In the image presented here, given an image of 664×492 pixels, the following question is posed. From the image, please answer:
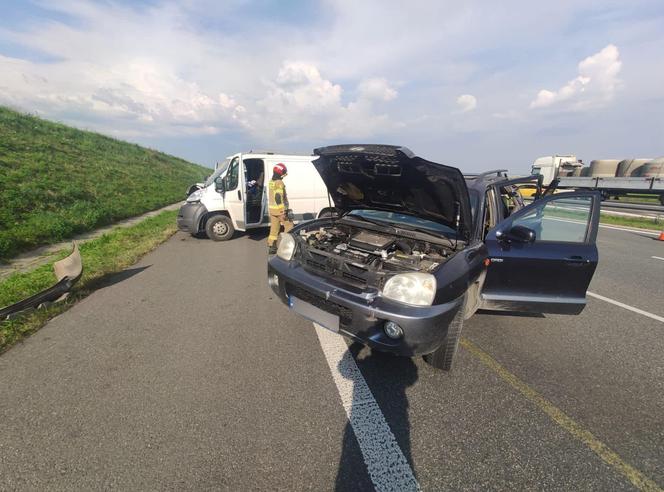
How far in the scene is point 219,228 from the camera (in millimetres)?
7508

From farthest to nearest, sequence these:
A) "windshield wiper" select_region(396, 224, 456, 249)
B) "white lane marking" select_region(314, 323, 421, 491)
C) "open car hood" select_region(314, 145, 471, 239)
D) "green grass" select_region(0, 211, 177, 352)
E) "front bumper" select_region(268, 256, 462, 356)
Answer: "green grass" select_region(0, 211, 177, 352), "windshield wiper" select_region(396, 224, 456, 249), "open car hood" select_region(314, 145, 471, 239), "front bumper" select_region(268, 256, 462, 356), "white lane marking" select_region(314, 323, 421, 491)


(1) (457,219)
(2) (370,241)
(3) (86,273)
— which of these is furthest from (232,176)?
(1) (457,219)

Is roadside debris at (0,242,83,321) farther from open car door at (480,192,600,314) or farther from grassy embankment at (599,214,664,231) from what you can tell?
grassy embankment at (599,214,664,231)

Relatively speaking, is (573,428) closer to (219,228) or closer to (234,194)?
(234,194)

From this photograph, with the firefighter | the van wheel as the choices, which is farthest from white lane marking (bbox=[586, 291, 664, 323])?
the van wheel

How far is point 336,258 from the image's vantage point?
2.62 meters

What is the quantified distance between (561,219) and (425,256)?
1.72 meters

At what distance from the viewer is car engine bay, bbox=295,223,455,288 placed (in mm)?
2494

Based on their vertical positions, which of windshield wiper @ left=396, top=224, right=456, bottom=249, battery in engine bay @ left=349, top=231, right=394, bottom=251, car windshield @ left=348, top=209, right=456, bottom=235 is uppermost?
car windshield @ left=348, top=209, right=456, bottom=235

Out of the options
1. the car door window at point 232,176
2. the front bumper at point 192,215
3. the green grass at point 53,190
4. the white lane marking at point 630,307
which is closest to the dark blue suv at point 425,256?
the white lane marking at point 630,307

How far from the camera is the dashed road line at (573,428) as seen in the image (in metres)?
1.71

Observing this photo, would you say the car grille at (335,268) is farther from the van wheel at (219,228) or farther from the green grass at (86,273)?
the van wheel at (219,228)

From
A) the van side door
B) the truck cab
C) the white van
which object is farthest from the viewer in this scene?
the truck cab

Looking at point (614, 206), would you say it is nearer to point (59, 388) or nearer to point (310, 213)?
point (310, 213)
